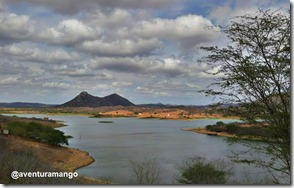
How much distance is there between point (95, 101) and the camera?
8.38 m

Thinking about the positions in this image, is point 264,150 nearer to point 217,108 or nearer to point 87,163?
point 217,108

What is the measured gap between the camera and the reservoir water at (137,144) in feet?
37.3

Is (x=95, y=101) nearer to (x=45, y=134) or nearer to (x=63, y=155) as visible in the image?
(x=63, y=155)

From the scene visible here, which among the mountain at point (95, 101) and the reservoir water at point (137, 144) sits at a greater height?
the mountain at point (95, 101)

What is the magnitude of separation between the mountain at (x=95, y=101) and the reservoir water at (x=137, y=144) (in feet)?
7.66

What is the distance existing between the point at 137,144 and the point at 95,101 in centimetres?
707

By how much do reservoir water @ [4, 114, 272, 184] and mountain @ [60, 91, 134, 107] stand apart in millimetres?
2334

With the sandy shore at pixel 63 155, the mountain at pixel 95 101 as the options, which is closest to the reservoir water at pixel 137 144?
the sandy shore at pixel 63 155

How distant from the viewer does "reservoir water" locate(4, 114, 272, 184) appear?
1136 cm

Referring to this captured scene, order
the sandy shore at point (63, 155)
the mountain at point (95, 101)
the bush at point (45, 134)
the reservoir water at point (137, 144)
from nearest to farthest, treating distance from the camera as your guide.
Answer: the mountain at point (95, 101) → the reservoir water at point (137, 144) → the sandy shore at point (63, 155) → the bush at point (45, 134)

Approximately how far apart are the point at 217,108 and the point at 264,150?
909 millimetres

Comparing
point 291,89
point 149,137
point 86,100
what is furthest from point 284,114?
point 149,137

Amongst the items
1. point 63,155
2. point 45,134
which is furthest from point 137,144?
point 45,134

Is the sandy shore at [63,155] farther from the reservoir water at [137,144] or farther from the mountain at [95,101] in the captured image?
the mountain at [95,101]
